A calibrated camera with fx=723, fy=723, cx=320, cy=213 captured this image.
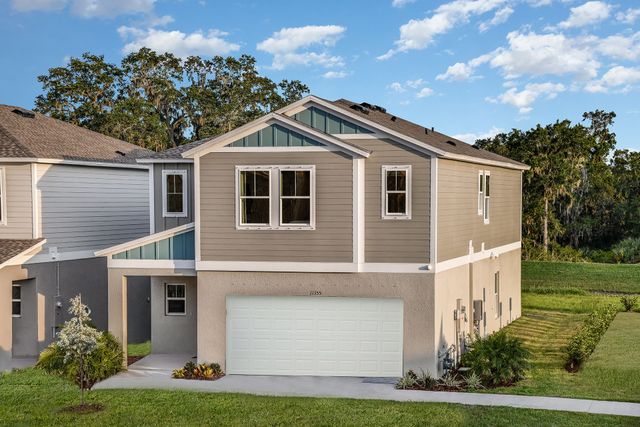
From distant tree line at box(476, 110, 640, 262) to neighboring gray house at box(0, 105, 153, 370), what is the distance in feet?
85.2

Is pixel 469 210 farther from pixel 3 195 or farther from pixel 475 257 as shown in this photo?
pixel 3 195

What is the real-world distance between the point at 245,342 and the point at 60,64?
35.9 meters

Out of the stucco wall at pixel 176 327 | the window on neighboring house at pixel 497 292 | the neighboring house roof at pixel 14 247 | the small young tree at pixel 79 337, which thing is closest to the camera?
the small young tree at pixel 79 337

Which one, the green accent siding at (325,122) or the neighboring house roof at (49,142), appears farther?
the neighboring house roof at (49,142)

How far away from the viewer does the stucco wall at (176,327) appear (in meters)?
20.4

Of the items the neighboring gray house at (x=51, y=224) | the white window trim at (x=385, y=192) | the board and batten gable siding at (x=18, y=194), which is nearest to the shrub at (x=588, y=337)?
the white window trim at (x=385, y=192)

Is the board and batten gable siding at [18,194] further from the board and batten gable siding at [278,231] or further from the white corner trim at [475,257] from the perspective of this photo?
the white corner trim at [475,257]

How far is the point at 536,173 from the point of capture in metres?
42.4

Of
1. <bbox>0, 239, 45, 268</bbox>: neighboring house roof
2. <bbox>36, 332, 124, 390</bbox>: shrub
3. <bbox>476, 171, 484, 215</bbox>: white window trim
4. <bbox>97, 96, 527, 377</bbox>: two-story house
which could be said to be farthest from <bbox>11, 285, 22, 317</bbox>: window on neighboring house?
<bbox>476, 171, 484, 215</bbox>: white window trim

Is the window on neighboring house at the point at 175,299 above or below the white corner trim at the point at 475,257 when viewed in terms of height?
below

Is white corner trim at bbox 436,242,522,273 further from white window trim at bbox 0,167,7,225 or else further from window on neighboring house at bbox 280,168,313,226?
white window trim at bbox 0,167,7,225

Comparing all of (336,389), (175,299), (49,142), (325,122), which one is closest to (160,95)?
(49,142)

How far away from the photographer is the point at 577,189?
168 ft

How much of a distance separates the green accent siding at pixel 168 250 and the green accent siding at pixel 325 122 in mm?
3983
